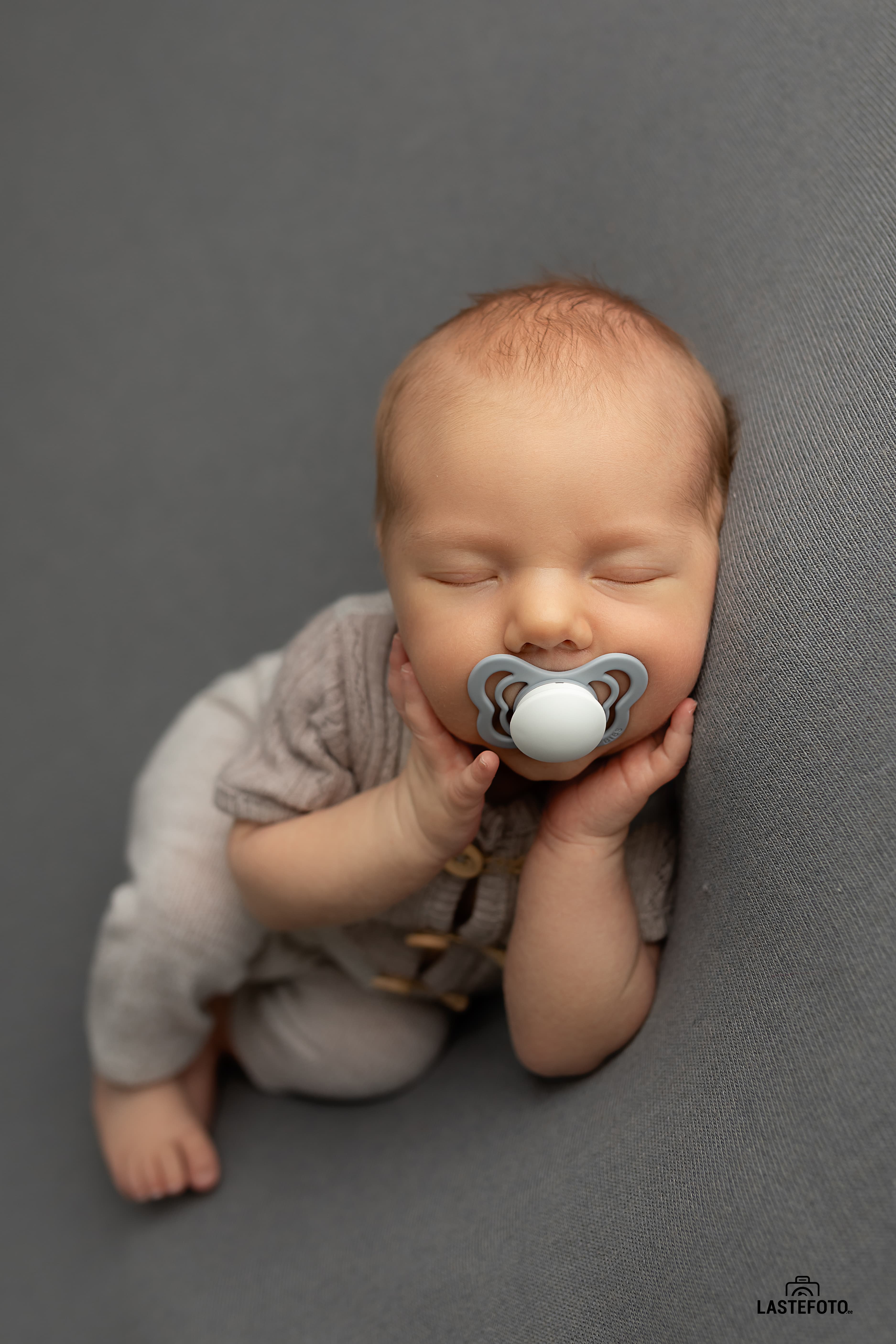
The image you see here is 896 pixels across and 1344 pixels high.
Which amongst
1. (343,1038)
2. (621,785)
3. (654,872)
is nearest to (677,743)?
(621,785)

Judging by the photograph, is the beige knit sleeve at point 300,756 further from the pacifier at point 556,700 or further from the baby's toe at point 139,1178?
the baby's toe at point 139,1178

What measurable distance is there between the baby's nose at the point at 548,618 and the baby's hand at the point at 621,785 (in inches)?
5.0

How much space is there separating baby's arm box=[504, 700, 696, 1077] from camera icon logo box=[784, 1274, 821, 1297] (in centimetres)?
27

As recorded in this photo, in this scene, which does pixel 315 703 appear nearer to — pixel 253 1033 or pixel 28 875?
pixel 253 1033

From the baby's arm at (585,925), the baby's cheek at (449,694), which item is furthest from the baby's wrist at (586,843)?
the baby's cheek at (449,694)

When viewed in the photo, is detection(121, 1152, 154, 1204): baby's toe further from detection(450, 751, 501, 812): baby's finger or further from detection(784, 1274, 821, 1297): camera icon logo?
detection(784, 1274, 821, 1297): camera icon logo

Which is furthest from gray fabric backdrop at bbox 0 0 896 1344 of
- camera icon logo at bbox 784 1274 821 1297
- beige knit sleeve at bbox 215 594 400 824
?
beige knit sleeve at bbox 215 594 400 824

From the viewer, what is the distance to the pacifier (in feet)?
2.23

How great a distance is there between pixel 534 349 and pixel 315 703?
0.35m

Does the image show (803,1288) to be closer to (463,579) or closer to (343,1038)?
(463,579)

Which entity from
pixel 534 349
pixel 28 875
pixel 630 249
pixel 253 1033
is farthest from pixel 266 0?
pixel 253 1033

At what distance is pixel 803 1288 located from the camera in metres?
0.58

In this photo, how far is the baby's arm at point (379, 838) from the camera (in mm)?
789

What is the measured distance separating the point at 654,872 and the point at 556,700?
0.27 metres
